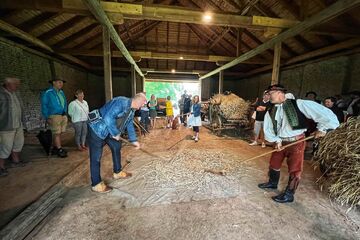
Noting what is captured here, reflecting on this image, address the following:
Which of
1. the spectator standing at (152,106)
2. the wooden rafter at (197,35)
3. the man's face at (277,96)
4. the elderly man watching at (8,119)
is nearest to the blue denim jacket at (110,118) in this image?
the elderly man watching at (8,119)

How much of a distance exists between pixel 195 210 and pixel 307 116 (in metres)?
1.85

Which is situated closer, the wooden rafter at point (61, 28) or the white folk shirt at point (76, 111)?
the white folk shirt at point (76, 111)

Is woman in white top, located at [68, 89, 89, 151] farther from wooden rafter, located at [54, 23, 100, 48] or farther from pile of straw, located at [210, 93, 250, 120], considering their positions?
wooden rafter, located at [54, 23, 100, 48]

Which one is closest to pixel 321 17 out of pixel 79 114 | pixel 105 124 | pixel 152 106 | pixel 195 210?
pixel 195 210

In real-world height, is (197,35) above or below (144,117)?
above

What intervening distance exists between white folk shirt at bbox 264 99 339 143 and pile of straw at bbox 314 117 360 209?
550 millimetres

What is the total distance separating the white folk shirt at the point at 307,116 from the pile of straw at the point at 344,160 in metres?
0.55

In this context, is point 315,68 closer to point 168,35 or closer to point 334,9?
point 334,9

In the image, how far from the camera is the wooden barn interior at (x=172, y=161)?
1870 mm

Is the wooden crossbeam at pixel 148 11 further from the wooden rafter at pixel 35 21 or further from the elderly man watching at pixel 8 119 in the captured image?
the elderly man watching at pixel 8 119

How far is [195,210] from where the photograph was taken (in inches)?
83.5

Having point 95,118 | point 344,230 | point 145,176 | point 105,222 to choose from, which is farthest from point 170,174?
point 344,230

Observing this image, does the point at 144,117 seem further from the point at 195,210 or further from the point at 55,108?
the point at 195,210

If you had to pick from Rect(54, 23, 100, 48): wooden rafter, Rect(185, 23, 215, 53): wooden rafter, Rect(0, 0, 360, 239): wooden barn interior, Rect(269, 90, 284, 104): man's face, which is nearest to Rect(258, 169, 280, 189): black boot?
Rect(0, 0, 360, 239): wooden barn interior
